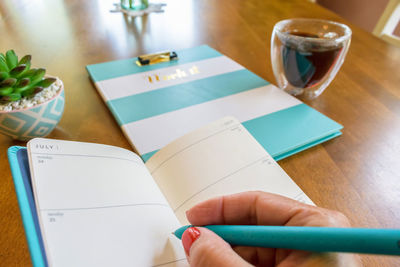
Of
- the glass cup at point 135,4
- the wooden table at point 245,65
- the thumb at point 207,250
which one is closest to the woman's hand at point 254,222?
the thumb at point 207,250

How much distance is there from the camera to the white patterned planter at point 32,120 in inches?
14.3

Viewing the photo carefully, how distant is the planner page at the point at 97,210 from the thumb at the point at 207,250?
30mm

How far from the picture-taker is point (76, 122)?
0.46 m

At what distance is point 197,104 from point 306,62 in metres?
0.22

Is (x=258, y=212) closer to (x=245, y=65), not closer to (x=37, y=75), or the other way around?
(x=37, y=75)

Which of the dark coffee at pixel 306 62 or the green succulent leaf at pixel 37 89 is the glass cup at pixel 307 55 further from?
the green succulent leaf at pixel 37 89

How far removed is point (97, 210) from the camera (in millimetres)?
259

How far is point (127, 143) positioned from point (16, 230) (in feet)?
0.58

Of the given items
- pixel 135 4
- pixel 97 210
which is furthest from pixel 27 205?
pixel 135 4

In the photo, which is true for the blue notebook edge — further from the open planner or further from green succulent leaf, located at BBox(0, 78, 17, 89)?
green succulent leaf, located at BBox(0, 78, 17, 89)

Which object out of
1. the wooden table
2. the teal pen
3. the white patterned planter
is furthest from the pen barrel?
the white patterned planter

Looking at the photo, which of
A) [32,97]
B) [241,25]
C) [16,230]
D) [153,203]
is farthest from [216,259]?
[241,25]

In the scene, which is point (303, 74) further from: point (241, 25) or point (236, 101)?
point (241, 25)

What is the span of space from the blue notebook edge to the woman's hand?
124mm
